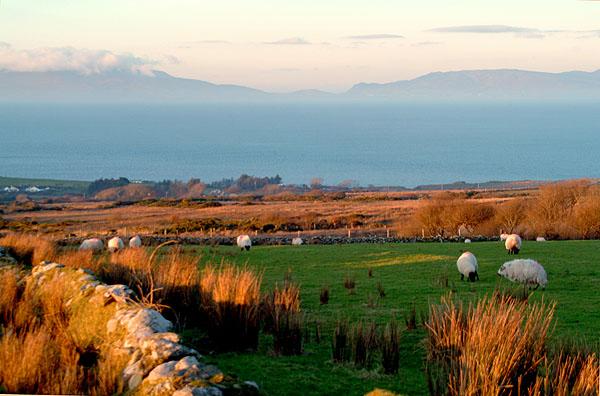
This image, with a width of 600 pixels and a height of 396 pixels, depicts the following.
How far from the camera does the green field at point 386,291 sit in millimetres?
7461

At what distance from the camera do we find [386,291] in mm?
14234

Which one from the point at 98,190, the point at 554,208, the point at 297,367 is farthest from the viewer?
the point at 98,190

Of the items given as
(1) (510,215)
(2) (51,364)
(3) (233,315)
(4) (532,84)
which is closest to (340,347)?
(3) (233,315)

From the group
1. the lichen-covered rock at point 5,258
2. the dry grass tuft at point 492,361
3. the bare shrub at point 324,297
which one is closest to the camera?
the dry grass tuft at point 492,361

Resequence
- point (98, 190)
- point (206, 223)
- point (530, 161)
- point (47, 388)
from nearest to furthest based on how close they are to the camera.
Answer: point (47, 388) → point (206, 223) → point (98, 190) → point (530, 161)

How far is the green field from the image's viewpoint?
7.46 m

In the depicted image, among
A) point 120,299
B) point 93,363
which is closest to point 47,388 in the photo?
point 93,363

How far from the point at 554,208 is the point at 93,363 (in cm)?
3495

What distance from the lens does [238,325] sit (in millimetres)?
8820

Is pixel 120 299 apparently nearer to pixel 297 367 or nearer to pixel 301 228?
pixel 297 367

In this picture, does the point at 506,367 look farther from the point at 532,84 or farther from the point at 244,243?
the point at 532,84

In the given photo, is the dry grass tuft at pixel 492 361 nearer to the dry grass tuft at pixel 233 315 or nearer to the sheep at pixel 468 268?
the dry grass tuft at pixel 233 315

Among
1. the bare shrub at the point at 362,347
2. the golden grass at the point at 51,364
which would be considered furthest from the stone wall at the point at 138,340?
the bare shrub at the point at 362,347

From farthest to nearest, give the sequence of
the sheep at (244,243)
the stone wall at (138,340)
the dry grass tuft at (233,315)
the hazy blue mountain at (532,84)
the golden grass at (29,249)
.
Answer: the hazy blue mountain at (532,84) → the sheep at (244,243) → the golden grass at (29,249) → the dry grass tuft at (233,315) → the stone wall at (138,340)
